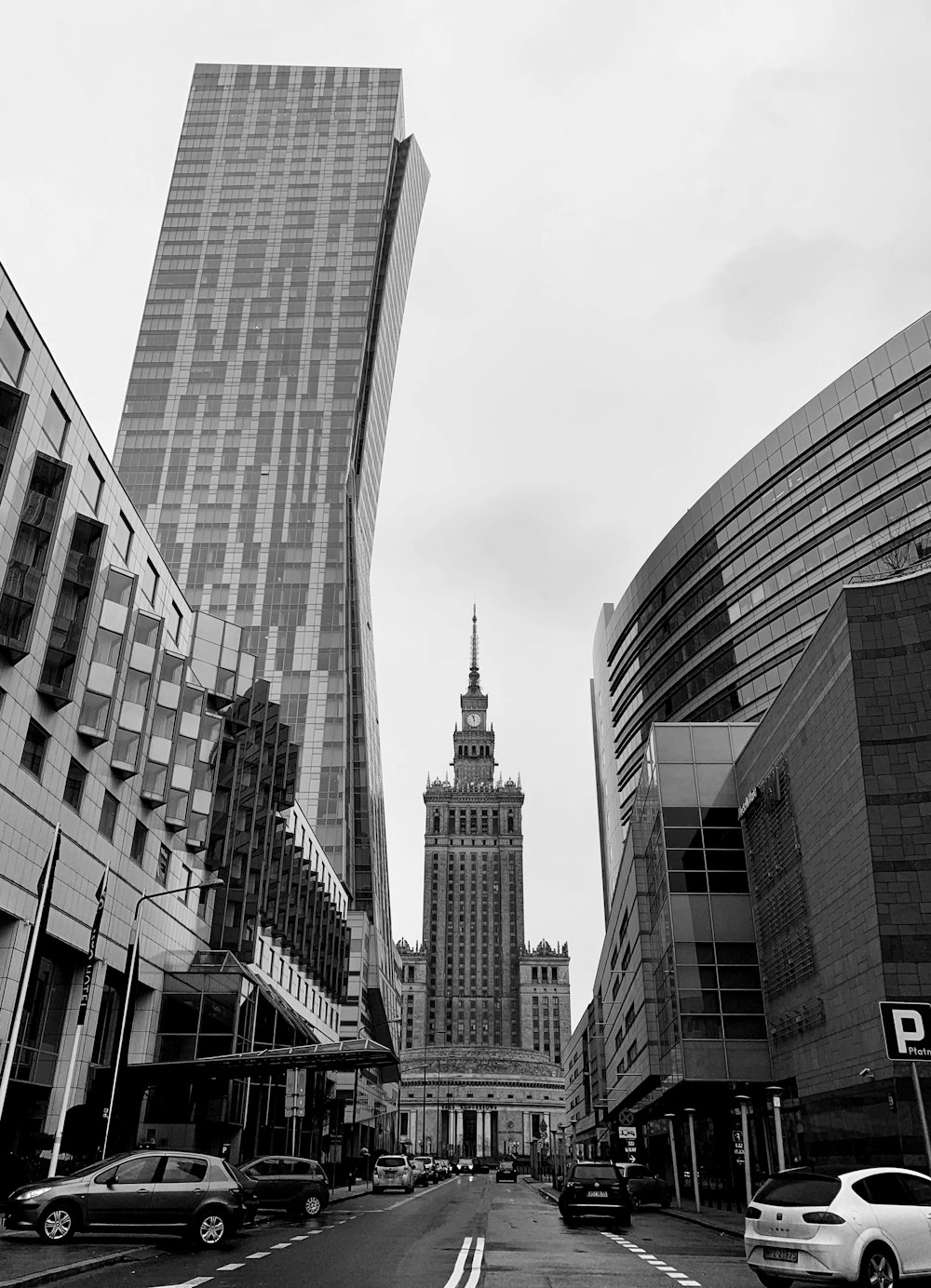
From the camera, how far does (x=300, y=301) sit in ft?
432

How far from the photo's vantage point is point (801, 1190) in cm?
1316

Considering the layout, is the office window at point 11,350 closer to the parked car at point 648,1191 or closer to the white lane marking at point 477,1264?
the white lane marking at point 477,1264

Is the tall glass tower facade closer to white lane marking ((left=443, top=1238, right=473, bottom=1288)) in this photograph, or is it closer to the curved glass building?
the curved glass building

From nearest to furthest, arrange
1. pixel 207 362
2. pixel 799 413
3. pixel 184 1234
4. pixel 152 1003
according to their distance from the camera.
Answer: pixel 184 1234 → pixel 152 1003 → pixel 799 413 → pixel 207 362

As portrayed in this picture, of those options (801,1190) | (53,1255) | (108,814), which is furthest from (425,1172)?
(801,1190)

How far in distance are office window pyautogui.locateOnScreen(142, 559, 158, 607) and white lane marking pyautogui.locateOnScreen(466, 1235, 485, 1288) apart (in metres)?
30.6

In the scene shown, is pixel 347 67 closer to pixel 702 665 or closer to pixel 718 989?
pixel 702 665

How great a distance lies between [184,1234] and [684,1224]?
56.5 feet

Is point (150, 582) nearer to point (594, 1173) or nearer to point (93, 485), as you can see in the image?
point (93, 485)

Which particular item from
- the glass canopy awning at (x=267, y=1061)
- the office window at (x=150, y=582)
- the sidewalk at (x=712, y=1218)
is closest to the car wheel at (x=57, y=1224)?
the glass canopy awning at (x=267, y=1061)

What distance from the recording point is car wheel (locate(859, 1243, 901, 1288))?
475 inches

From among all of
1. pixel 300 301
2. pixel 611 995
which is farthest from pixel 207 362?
pixel 611 995

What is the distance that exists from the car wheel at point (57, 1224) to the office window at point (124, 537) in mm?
27806

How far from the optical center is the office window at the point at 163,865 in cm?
4344
